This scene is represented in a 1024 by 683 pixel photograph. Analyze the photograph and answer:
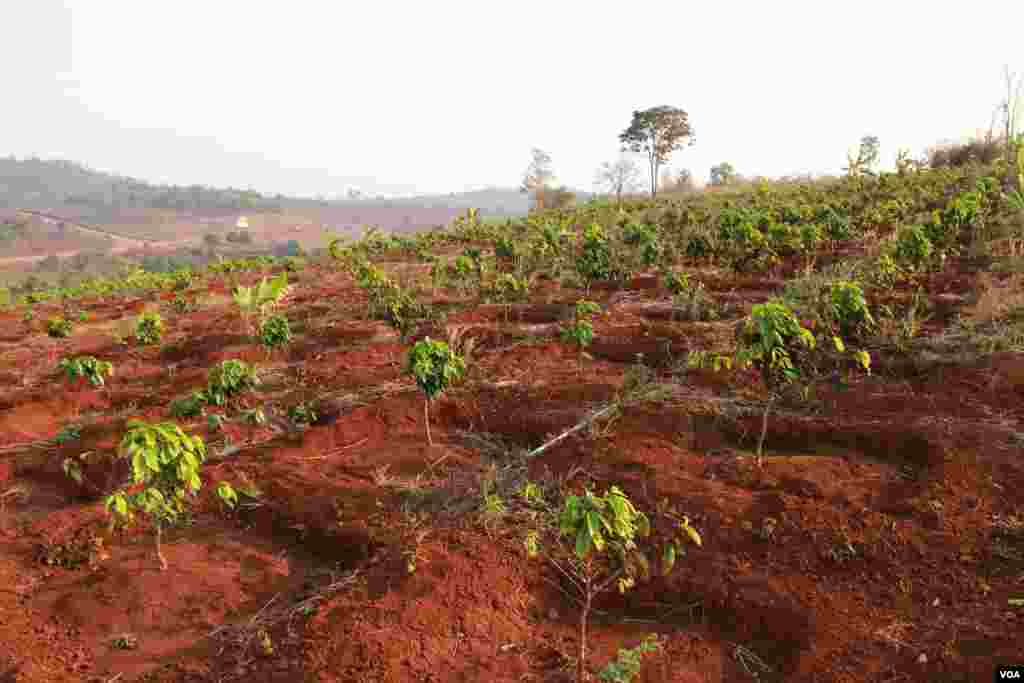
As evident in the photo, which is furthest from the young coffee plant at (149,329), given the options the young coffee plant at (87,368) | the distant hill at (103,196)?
the distant hill at (103,196)

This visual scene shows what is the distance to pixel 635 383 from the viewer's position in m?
5.87

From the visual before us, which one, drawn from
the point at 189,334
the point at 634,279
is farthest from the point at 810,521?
the point at 189,334

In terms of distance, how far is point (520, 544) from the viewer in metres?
3.79

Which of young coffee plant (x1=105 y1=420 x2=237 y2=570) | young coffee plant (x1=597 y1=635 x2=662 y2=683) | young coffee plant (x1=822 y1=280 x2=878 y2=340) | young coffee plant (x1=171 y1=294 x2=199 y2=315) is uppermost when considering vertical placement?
young coffee plant (x1=822 y1=280 x2=878 y2=340)

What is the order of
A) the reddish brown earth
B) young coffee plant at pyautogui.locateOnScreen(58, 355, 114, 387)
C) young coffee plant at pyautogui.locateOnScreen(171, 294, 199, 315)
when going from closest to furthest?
the reddish brown earth → young coffee plant at pyautogui.locateOnScreen(58, 355, 114, 387) → young coffee plant at pyautogui.locateOnScreen(171, 294, 199, 315)

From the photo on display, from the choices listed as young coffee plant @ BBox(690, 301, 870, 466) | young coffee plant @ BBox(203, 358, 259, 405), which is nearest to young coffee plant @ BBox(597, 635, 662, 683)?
young coffee plant @ BBox(690, 301, 870, 466)

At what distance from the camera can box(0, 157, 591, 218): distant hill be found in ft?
286

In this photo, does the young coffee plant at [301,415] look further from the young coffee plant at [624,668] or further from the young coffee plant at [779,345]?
the young coffee plant at [779,345]

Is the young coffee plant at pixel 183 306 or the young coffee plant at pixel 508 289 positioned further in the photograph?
the young coffee plant at pixel 183 306

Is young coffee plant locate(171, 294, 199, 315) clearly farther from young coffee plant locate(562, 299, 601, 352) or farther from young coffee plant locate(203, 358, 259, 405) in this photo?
young coffee plant locate(562, 299, 601, 352)

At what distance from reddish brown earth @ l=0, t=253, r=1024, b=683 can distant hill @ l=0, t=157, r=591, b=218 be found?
69.1m

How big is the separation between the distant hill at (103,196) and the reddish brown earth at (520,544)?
69.1m

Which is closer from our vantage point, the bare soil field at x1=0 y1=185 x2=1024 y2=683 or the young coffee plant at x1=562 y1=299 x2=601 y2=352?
the bare soil field at x1=0 y1=185 x2=1024 y2=683

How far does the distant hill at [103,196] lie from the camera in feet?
286
